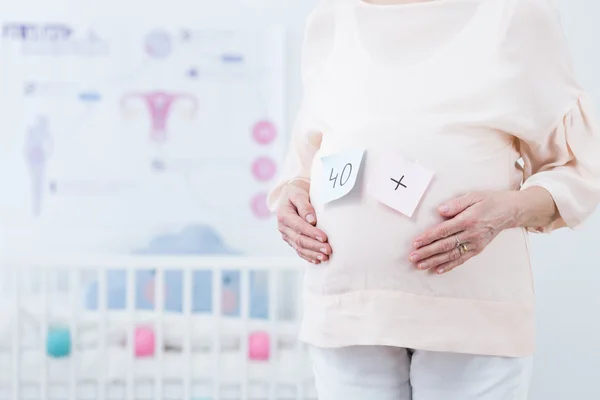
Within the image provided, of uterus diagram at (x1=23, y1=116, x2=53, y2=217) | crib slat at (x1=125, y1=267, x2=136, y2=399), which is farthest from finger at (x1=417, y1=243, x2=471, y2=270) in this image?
uterus diagram at (x1=23, y1=116, x2=53, y2=217)

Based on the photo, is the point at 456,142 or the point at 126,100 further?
the point at 126,100

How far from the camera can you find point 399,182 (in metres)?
0.91

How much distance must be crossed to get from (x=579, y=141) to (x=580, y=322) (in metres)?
1.46

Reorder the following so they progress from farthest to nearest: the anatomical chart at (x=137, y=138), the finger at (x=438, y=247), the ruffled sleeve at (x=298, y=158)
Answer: the anatomical chart at (x=137, y=138) < the ruffled sleeve at (x=298, y=158) < the finger at (x=438, y=247)

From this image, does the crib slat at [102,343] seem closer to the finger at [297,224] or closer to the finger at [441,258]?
the finger at [297,224]

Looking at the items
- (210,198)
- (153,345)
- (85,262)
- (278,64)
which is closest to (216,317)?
(153,345)

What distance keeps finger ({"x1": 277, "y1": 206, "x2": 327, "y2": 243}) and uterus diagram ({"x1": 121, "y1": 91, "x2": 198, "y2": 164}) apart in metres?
1.71

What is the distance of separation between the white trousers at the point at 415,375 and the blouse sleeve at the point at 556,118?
222 mm

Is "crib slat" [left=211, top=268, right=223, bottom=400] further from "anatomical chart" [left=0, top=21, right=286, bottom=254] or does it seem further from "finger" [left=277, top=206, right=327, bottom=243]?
"finger" [left=277, top=206, right=327, bottom=243]

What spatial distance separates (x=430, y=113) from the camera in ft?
3.04

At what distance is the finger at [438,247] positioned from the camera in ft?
2.88

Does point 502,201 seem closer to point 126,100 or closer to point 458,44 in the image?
point 458,44

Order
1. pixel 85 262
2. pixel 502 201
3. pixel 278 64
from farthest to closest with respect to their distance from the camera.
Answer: pixel 278 64 → pixel 85 262 → pixel 502 201

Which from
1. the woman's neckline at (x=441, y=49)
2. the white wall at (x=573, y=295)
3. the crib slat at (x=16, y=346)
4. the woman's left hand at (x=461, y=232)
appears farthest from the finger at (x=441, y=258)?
the white wall at (x=573, y=295)
